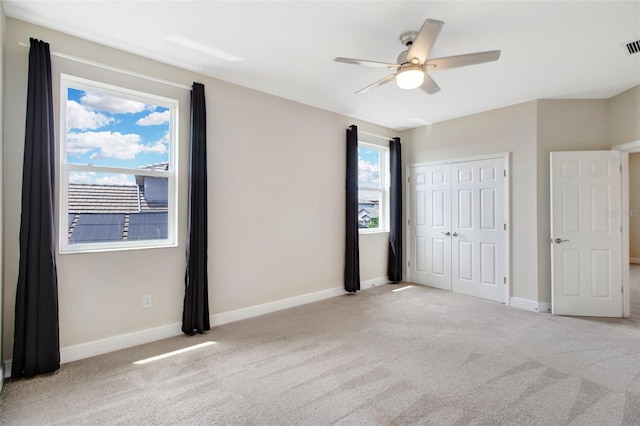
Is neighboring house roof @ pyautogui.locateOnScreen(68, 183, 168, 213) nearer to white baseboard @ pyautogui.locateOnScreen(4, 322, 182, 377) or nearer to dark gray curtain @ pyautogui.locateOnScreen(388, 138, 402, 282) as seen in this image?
white baseboard @ pyautogui.locateOnScreen(4, 322, 182, 377)

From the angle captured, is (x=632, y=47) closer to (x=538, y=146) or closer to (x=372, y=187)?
(x=538, y=146)

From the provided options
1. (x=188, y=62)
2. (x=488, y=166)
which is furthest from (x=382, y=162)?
(x=188, y=62)

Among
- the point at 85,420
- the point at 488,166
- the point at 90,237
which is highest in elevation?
the point at 488,166

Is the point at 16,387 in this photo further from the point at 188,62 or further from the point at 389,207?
the point at 389,207

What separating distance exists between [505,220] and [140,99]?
4.78m

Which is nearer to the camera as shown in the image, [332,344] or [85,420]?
[85,420]

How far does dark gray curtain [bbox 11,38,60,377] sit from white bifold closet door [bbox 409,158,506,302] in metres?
4.91

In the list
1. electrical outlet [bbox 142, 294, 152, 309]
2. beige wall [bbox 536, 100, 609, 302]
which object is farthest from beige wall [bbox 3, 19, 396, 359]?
beige wall [bbox 536, 100, 609, 302]

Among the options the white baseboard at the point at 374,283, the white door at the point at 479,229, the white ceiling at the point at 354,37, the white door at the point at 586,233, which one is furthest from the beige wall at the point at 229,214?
the white door at the point at 586,233

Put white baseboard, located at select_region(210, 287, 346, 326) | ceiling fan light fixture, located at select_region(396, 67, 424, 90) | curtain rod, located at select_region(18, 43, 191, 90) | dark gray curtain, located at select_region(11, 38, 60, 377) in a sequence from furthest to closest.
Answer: white baseboard, located at select_region(210, 287, 346, 326) < curtain rod, located at select_region(18, 43, 191, 90) < ceiling fan light fixture, located at select_region(396, 67, 424, 90) < dark gray curtain, located at select_region(11, 38, 60, 377)

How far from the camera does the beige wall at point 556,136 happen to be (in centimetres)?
402

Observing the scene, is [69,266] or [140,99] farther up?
[140,99]

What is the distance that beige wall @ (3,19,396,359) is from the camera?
262 cm

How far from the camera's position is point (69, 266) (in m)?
2.66
